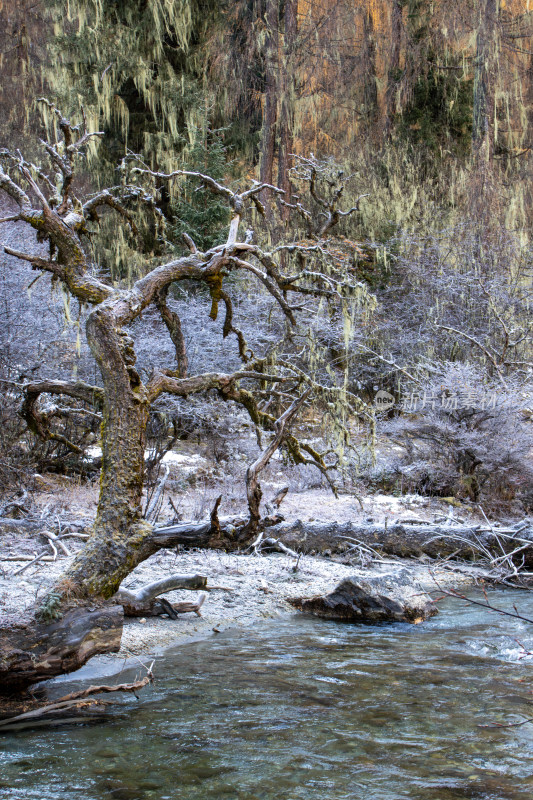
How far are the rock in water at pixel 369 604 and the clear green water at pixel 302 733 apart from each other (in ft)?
2.94

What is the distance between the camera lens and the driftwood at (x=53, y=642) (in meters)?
3.88

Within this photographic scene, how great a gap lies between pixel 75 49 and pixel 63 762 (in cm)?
1837

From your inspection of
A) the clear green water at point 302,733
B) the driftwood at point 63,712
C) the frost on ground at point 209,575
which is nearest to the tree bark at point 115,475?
the driftwood at point 63,712

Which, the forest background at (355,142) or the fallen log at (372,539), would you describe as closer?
the fallen log at (372,539)

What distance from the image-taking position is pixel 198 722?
13.6ft

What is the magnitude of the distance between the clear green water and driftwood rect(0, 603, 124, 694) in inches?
13.3

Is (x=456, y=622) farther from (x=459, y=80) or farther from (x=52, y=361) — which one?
(x=459, y=80)

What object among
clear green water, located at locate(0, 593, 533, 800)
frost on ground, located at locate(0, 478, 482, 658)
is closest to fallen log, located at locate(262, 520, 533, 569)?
frost on ground, located at locate(0, 478, 482, 658)

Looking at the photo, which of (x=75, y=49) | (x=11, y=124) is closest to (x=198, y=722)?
(x=75, y=49)

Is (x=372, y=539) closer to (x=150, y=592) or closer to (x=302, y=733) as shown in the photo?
(x=150, y=592)

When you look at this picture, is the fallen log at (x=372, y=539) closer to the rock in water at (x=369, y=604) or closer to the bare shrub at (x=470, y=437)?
the rock in water at (x=369, y=604)

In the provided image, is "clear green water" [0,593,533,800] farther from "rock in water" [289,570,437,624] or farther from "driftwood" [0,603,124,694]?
"rock in water" [289,570,437,624]

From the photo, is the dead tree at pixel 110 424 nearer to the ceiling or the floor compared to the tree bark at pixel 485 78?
nearer to the floor

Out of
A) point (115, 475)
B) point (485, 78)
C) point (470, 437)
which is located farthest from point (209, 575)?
point (485, 78)
